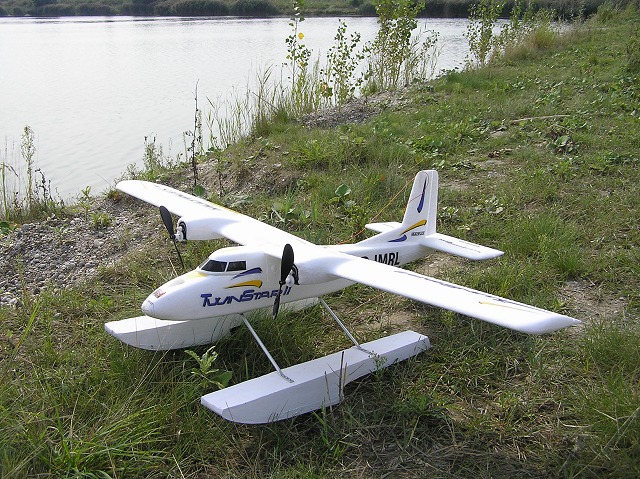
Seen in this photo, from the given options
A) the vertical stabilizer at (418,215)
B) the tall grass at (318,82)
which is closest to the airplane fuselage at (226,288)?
the vertical stabilizer at (418,215)

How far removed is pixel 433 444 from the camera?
3.16m

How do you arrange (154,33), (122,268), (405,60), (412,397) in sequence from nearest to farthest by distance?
(412,397)
(122,268)
(405,60)
(154,33)

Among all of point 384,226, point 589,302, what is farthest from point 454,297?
point 384,226

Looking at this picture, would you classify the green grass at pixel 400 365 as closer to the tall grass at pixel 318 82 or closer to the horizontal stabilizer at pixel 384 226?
the horizontal stabilizer at pixel 384 226

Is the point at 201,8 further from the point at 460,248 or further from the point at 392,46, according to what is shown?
the point at 460,248

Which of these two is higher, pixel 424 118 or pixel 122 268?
pixel 424 118

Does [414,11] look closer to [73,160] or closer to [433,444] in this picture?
[73,160]

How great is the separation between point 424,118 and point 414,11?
12.7ft

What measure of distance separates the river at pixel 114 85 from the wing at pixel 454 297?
6382 millimetres

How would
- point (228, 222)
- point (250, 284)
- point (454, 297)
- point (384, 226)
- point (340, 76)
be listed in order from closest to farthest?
point (454, 297)
point (250, 284)
point (228, 222)
point (384, 226)
point (340, 76)

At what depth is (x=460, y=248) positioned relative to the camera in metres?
4.55

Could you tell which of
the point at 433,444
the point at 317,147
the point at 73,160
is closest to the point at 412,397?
the point at 433,444

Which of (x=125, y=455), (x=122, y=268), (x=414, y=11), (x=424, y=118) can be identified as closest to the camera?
(x=125, y=455)

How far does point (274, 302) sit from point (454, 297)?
4.16ft
